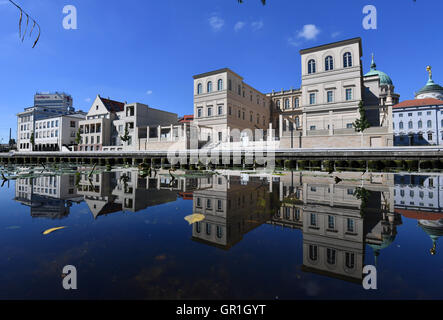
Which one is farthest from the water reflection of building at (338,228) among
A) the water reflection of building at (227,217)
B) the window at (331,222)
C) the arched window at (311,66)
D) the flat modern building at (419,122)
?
the flat modern building at (419,122)

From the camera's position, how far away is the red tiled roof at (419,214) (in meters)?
2.84

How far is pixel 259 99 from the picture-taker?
4712 centimetres

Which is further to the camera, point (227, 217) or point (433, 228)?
point (227, 217)

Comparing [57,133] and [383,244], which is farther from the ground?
[57,133]

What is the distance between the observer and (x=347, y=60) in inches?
1167

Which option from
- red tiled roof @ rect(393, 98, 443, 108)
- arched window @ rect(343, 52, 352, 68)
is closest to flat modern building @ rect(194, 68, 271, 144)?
arched window @ rect(343, 52, 352, 68)

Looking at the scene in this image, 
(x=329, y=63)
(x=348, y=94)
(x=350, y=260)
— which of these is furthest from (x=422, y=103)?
(x=350, y=260)

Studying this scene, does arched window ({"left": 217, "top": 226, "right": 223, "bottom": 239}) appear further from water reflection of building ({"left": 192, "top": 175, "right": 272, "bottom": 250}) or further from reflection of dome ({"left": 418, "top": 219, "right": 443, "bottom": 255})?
reflection of dome ({"left": 418, "top": 219, "right": 443, "bottom": 255})

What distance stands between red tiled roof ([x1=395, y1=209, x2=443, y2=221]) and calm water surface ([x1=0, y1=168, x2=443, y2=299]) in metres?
0.02

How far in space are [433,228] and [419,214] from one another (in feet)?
2.20

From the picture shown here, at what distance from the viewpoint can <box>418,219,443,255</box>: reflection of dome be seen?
83.2 inches

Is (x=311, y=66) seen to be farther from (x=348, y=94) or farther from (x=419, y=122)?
(x=419, y=122)

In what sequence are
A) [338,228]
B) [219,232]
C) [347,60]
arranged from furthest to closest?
1. [347,60]
2. [338,228]
3. [219,232]
